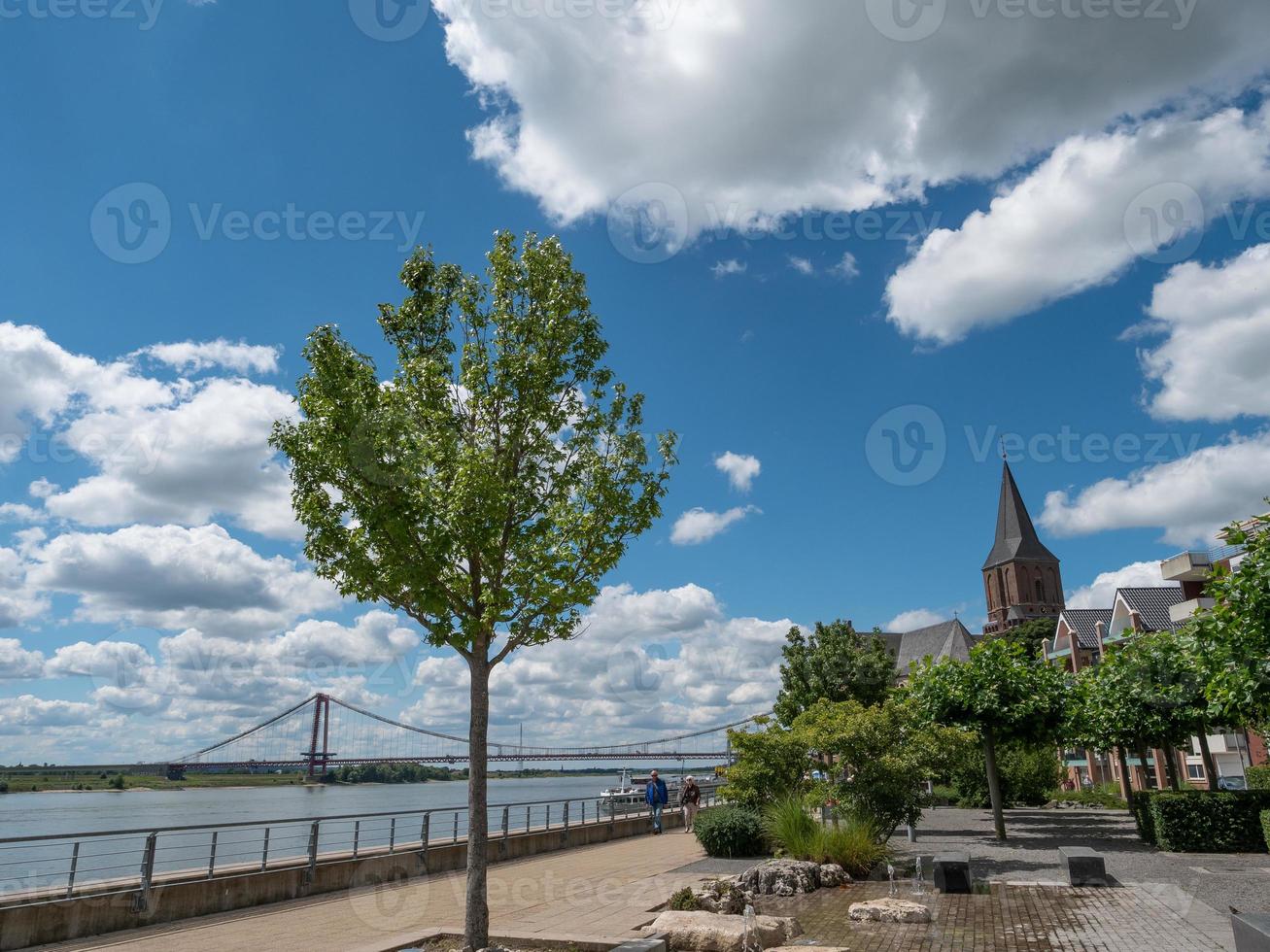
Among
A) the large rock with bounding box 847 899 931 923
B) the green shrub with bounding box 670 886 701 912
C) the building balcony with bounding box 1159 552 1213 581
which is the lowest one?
the large rock with bounding box 847 899 931 923

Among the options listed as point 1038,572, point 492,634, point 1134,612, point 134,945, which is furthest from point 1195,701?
point 1038,572

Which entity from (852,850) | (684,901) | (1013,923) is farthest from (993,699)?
(684,901)

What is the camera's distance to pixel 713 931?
8773 millimetres

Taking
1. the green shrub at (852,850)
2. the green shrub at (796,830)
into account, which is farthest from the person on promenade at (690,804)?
the green shrub at (852,850)

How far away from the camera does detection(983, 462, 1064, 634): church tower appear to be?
350 ft

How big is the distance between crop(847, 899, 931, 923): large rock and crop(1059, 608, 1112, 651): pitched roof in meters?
54.4

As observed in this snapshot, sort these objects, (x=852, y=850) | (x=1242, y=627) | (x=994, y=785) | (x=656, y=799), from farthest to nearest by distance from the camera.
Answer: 1. (x=656, y=799)
2. (x=994, y=785)
3. (x=852, y=850)
4. (x=1242, y=627)

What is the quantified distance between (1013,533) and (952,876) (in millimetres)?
107676

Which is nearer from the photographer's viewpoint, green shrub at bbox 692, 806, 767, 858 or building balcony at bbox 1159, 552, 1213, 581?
green shrub at bbox 692, 806, 767, 858

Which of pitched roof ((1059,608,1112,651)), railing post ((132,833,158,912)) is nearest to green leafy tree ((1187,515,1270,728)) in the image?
railing post ((132,833,158,912))

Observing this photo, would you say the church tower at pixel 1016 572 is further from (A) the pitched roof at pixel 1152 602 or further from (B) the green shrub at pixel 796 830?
(B) the green shrub at pixel 796 830

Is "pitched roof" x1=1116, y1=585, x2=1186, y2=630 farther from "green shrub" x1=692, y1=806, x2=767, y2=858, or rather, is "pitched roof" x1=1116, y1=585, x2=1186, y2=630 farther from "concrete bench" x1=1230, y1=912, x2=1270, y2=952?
"concrete bench" x1=1230, y1=912, x2=1270, y2=952

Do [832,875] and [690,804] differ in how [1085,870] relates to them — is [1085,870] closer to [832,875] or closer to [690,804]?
[832,875]

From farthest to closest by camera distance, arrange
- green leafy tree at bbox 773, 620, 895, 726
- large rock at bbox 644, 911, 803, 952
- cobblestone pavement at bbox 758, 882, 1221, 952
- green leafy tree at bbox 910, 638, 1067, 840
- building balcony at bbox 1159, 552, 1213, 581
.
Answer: building balcony at bbox 1159, 552, 1213, 581 → green leafy tree at bbox 773, 620, 895, 726 → green leafy tree at bbox 910, 638, 1067, 840 → cobblestone pavement at bbox 758, 882, 1221, 952 → large rock at bbox 644, 911, 803, 952
